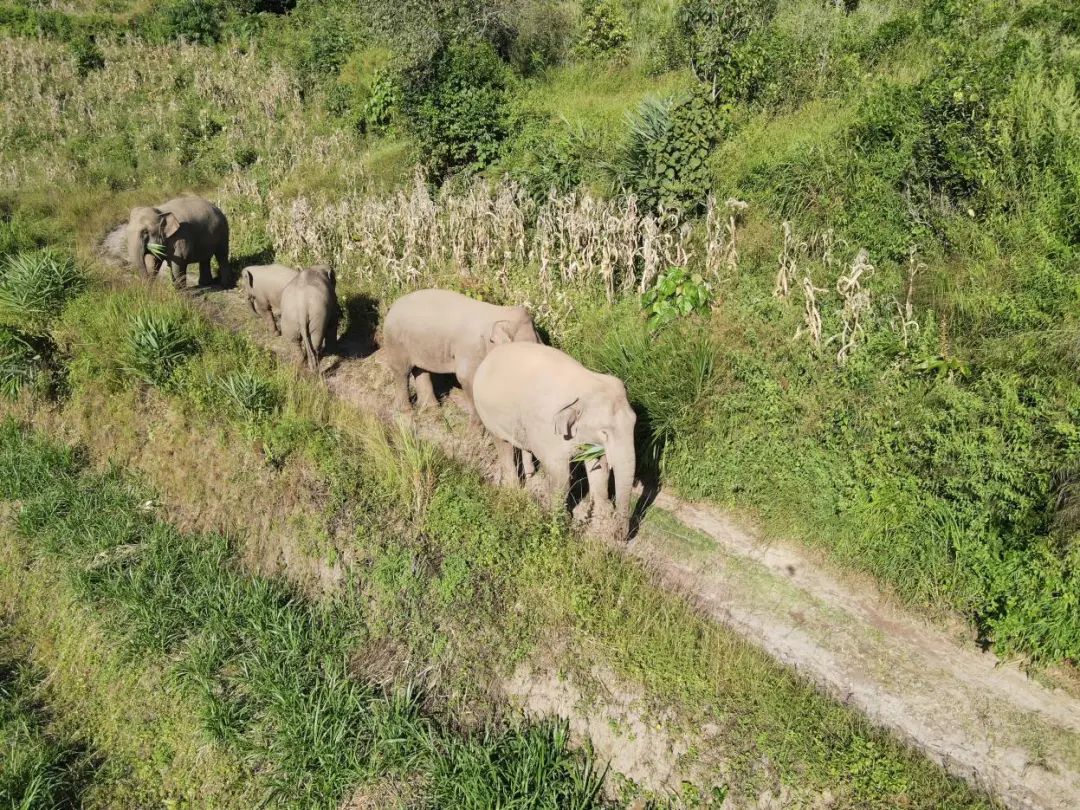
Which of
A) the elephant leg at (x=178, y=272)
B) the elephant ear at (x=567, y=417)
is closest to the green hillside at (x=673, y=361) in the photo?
the elephant ear at (x=567, y=417)

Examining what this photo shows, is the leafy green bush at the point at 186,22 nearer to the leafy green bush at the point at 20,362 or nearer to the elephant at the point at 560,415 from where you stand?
the leafy green bush at the point at 20,362

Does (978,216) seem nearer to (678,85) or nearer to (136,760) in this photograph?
(678,85)

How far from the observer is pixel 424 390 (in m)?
8.81

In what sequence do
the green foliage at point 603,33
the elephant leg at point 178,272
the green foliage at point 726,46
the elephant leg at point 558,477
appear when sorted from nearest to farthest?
the elephant leg at point 558,477
the elephant leg at point 178,272
the green foliage at point 726,46
the green foliage at point 603,33

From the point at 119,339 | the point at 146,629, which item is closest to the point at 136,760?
the point at 146,629

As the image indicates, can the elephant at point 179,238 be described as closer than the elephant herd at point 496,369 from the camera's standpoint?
No

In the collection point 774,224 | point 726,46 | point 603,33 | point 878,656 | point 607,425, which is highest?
point 603,33

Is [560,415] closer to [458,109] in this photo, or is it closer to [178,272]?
[178,272]

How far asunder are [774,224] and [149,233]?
932cm

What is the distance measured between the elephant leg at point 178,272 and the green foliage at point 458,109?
5.15m

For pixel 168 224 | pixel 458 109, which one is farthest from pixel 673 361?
pixel 458 109

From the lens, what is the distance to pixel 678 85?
14555 mm

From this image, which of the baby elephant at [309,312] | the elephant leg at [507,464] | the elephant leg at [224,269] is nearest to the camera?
the elephant leg at [507,464]

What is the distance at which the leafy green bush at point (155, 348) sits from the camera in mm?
8578
